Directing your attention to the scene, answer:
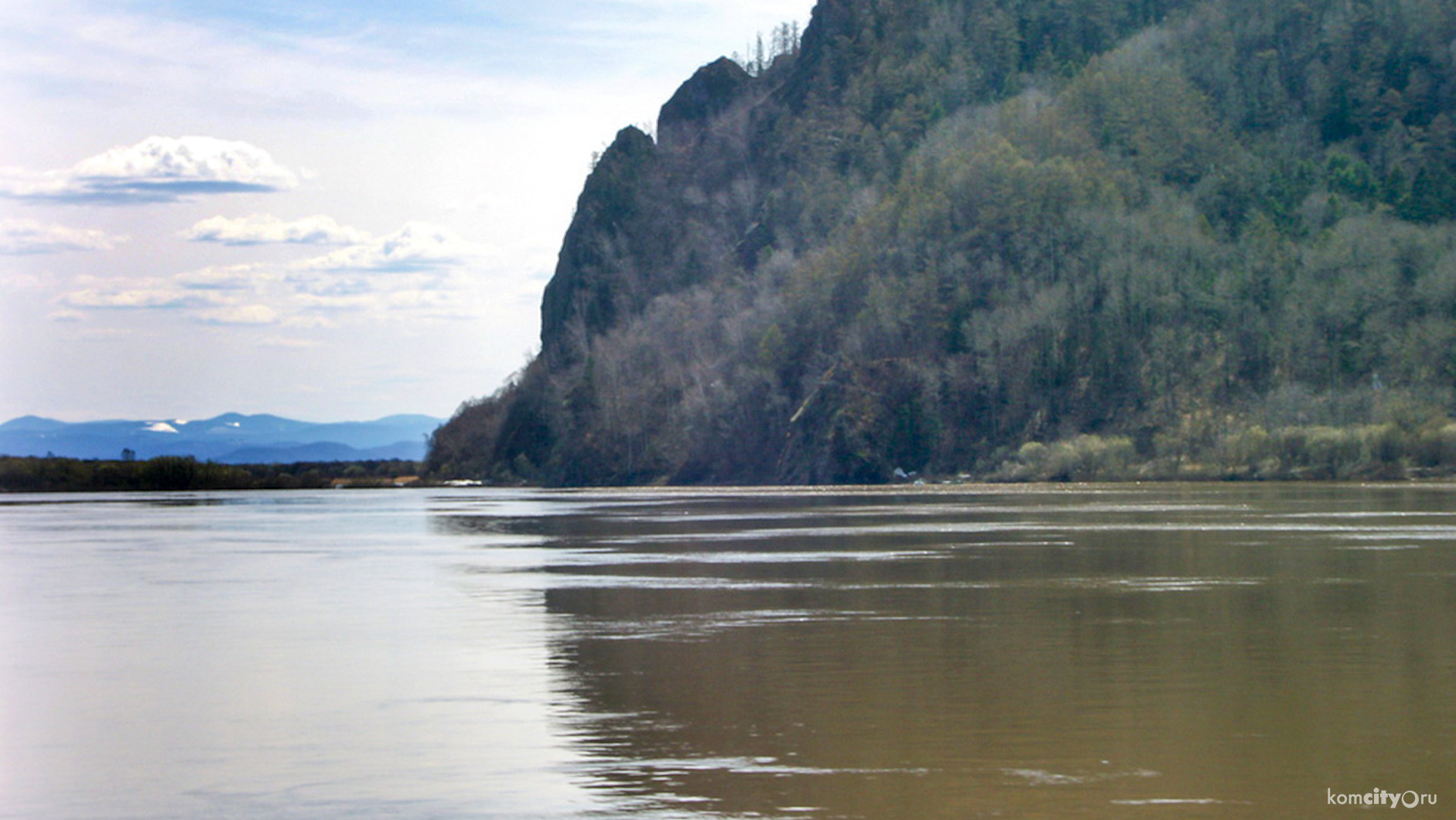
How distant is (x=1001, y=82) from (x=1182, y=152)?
1461 inches

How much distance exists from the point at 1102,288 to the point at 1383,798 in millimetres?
131025

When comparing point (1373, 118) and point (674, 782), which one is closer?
point (674, 782)

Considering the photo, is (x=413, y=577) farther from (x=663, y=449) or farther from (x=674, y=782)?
(x=663, y=449)

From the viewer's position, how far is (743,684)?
19594mm

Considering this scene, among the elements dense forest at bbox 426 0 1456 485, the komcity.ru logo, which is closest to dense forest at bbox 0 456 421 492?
dense forest at bbox 426 0 1456 485

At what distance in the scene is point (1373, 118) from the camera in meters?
172

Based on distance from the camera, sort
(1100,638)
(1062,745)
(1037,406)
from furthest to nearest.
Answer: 1. (1037,406)
2. (1100,638)
3. (1062,745)

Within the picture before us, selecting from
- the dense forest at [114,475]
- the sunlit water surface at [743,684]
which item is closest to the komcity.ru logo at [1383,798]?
the sunlit water surface at [743,684]

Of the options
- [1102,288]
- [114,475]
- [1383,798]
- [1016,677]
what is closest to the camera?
[1383,798]

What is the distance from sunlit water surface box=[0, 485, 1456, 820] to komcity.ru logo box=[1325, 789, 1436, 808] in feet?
0.47

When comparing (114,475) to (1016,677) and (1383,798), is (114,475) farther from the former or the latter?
(1383,798)

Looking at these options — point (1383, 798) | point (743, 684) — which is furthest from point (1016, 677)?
point (1383, 798)

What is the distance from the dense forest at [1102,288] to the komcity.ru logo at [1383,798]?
3887 inches

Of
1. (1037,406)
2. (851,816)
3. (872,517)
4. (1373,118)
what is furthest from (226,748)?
(1373,118)
